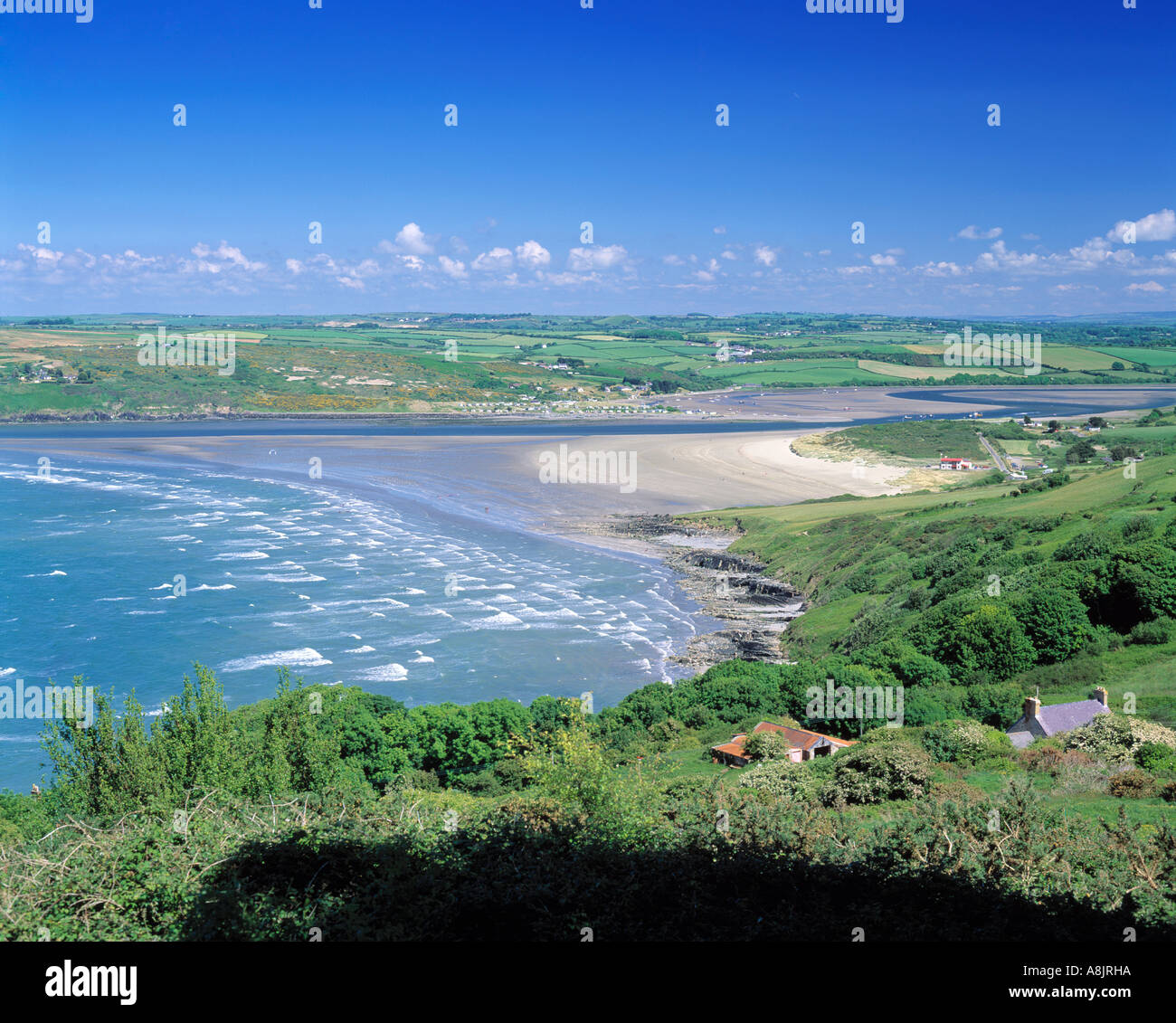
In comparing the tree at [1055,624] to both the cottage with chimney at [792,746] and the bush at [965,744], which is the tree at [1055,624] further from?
the bush at [965,744]

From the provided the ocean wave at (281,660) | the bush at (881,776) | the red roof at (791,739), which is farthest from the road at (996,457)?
the bush at (881,776)

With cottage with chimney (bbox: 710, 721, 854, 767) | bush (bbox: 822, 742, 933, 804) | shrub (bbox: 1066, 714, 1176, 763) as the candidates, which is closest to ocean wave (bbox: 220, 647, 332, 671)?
cottage with chimney (bbox: 710, 721, 854, 767)

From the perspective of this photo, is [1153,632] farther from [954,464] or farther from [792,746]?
[954,464]

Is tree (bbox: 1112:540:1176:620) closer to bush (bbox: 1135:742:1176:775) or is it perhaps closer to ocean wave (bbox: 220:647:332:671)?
bush (bbox: 1135:742:1176:775)

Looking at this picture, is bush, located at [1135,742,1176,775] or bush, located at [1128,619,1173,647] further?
bush, located at [1128,619,1173,647]

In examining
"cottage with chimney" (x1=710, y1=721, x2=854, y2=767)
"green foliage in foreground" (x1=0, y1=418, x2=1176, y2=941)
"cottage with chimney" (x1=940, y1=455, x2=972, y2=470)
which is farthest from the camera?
"cottage with chimney" (x1=940, y1=455, x2=972, y2=470)

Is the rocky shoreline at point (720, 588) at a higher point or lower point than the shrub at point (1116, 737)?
lower
